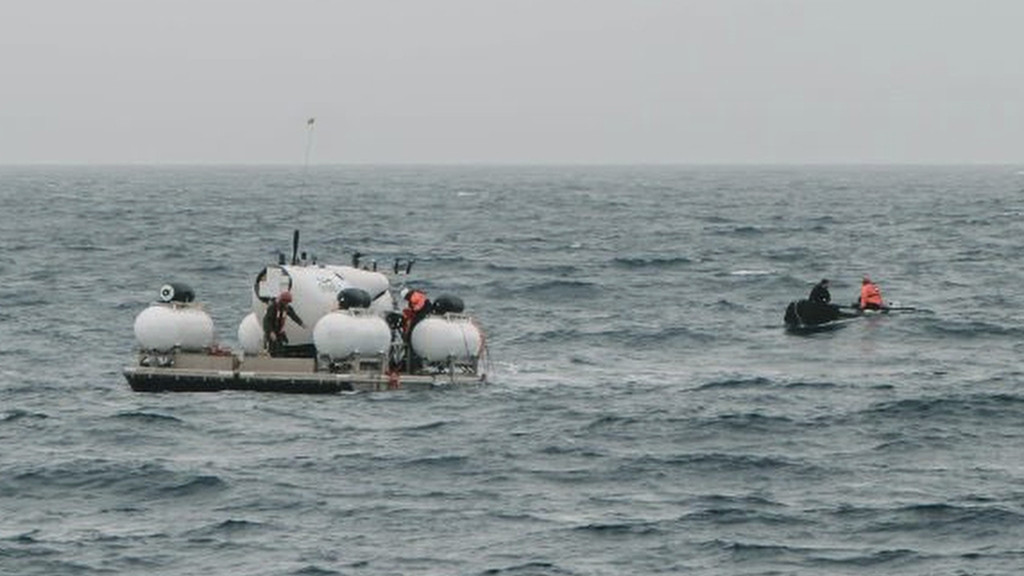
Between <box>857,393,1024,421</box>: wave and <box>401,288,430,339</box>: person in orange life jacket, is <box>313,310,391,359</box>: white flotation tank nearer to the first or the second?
<box>401,288,430,339</box>: person in orange life jacket

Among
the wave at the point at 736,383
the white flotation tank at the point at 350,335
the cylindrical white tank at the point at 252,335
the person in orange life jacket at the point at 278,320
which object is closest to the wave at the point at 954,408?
the wave at the point at 736,383

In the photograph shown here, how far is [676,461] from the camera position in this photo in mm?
34719

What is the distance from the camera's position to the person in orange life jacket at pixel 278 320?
43.6 m

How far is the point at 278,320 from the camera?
43531mm

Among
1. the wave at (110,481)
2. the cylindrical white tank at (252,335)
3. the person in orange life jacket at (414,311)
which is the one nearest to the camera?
the wave at (110,481)

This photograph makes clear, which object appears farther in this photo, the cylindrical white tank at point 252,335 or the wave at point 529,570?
the cylindrical white tank at point 252,335

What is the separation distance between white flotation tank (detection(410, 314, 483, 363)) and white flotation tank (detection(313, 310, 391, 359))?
1.00 metres

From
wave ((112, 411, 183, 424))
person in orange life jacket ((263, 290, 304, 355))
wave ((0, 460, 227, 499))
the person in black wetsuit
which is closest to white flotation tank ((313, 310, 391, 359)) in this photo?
person in orange life jacket ((263, 290, 304, 355))

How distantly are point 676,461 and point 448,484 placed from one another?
4384 mm

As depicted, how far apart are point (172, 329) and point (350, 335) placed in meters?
3.94

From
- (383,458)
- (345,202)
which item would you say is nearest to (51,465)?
(383,458)

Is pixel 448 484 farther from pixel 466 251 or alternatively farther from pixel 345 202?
pixel 345 202

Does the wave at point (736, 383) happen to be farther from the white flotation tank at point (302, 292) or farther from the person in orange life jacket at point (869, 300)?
the person in orange life jacket at point (869, 300)

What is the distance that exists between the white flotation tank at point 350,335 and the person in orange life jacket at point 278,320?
1212 mm
